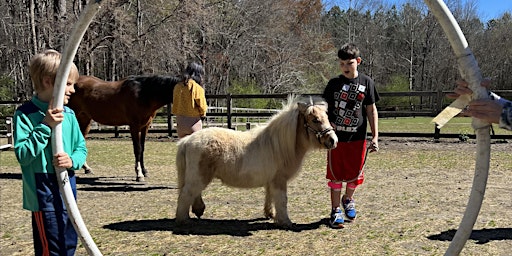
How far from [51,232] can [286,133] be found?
282 centimetres

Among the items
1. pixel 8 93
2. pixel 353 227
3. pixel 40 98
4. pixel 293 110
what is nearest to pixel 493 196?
pixel 353 227

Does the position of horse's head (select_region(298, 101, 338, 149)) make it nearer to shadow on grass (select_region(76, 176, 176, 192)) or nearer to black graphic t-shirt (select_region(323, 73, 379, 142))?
black graphic t-shirt (select_region(323, 73, 379, 142))

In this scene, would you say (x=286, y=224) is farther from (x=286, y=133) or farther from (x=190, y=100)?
(x=190, y=100)

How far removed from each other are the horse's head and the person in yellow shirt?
7.73ft

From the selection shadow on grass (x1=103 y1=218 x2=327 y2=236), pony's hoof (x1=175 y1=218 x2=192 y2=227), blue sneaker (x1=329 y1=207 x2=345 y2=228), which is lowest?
shadow on grass (x1=103 y1=218 x2=327 y2=236)

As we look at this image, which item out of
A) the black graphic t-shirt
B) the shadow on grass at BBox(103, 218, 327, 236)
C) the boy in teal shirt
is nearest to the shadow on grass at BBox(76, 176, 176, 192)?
the shadow on grass at BBox(103, 218, 327, 236)

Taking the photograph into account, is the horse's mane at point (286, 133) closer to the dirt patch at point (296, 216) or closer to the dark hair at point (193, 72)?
the dirt patch at point (296, 216)

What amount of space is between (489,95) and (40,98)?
2.73 metres

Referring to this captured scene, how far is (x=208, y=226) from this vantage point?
5.17 m

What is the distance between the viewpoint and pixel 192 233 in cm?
488

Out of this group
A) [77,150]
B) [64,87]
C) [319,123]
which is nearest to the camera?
[64,87]

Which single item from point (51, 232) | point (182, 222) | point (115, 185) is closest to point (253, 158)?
point (182, 222)

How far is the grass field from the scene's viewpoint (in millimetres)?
4375

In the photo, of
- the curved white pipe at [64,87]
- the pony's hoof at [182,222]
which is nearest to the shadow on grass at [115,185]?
the pony's hoof at [182,222]
